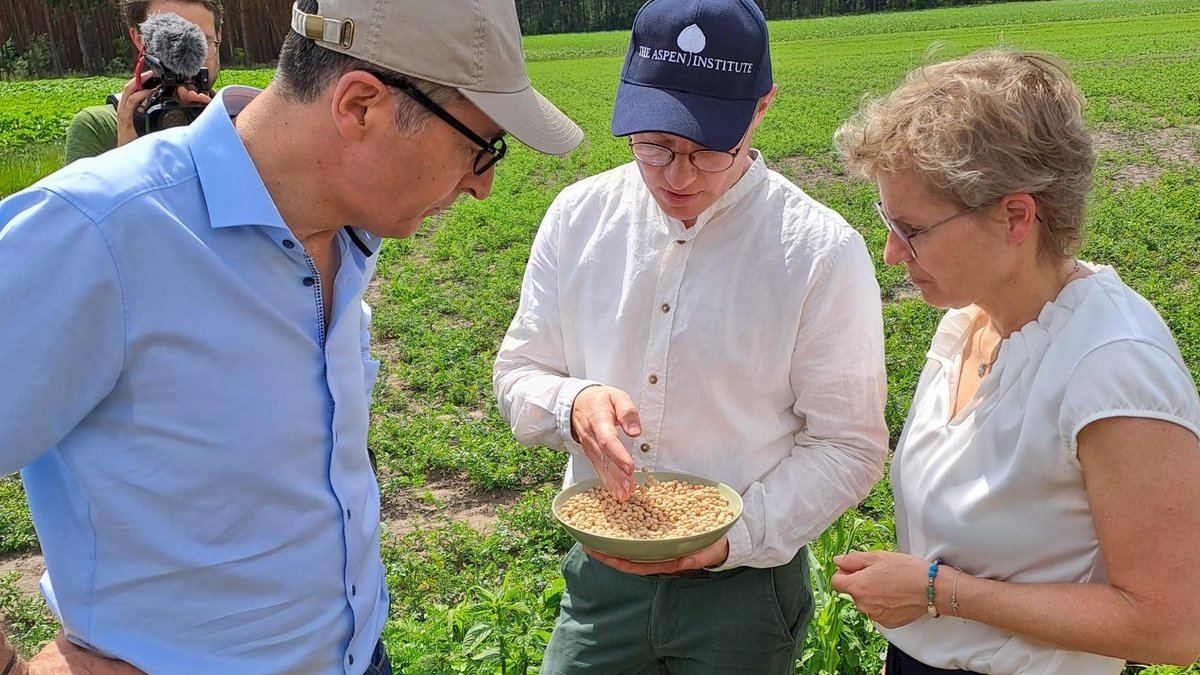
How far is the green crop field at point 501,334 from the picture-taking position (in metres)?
3.54

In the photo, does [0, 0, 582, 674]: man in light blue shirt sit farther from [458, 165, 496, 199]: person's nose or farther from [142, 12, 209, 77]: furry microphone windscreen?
[142, 12, 209, 77]: furry microphone windscreen

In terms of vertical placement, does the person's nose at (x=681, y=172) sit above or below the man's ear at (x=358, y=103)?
below

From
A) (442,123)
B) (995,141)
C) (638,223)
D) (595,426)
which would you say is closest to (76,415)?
(442,123)

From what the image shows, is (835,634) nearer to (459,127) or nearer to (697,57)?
(697,57)

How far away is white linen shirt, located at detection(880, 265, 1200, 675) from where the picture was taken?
168 centimetres

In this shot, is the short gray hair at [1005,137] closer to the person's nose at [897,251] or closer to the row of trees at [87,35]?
the person's nose at [897,251]

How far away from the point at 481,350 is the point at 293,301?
18.6ft

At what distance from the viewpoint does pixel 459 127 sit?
1.69 meters

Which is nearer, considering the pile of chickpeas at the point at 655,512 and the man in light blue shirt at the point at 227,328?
the man in light blue shirt at the point at 227,328

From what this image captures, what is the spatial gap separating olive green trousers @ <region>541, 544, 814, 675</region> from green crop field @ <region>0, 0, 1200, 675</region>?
→ 2.98 ft

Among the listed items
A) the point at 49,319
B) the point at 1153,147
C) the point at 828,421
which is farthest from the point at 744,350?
the point at 1153,147

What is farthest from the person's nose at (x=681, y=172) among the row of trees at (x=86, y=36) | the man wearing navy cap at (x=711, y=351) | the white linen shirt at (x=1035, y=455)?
the row of trees at (x=86, y=36)

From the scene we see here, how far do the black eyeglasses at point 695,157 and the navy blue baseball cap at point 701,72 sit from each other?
44 mm

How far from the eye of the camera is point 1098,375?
168 centimetres
